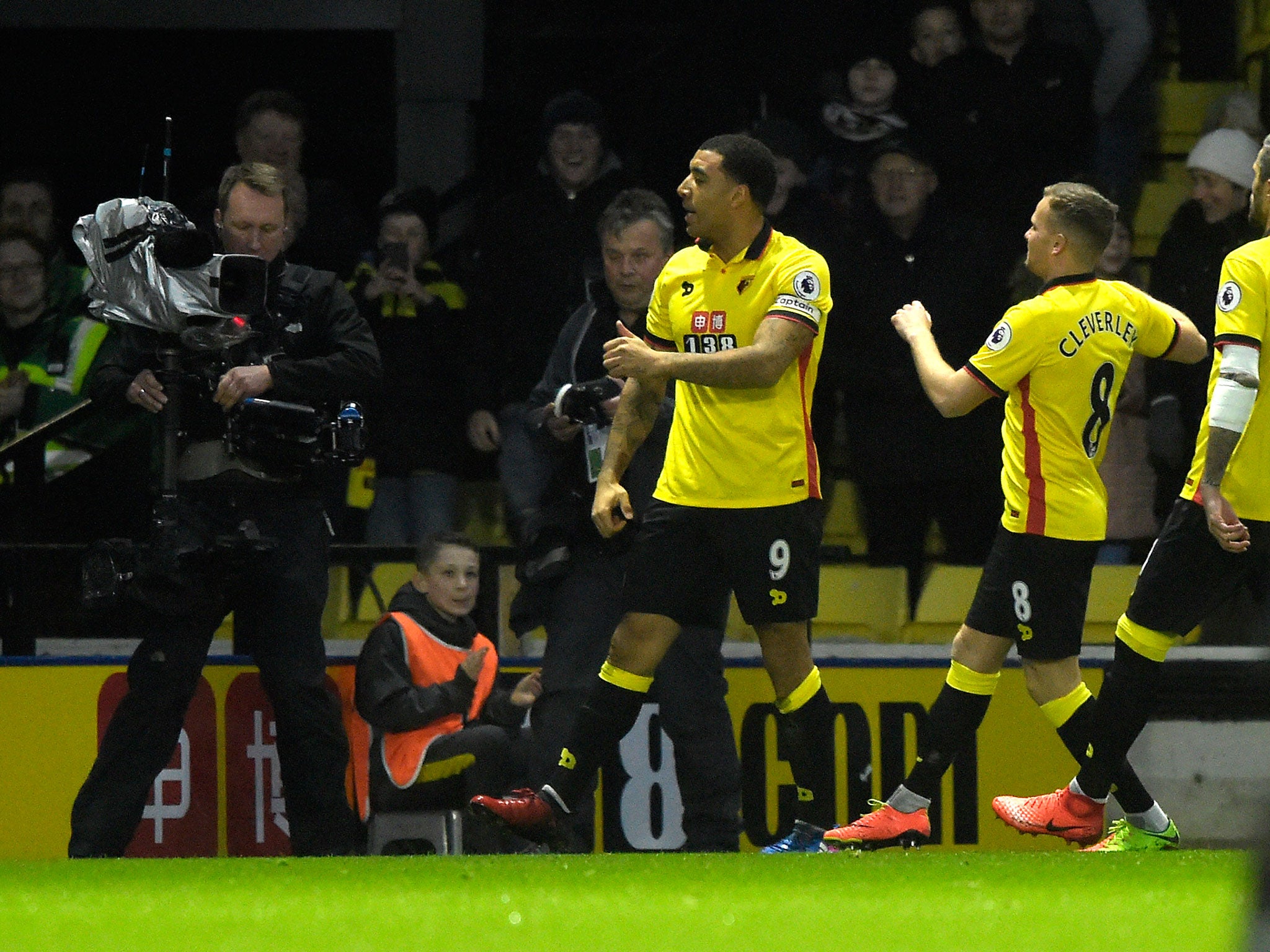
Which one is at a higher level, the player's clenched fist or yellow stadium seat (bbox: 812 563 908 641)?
the player's clenched fist

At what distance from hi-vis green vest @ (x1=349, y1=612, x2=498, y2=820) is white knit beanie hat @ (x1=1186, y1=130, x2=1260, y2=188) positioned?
3.70 m

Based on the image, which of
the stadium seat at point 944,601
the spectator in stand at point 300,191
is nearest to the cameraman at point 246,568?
the spectator in stand at point 300,191

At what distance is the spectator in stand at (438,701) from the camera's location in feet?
23.7

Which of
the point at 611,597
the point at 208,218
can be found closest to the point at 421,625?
the point at 611,597

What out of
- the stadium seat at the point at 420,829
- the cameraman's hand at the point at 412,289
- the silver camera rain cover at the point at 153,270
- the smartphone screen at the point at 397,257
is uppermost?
the smartphone screen at the point at 397,257

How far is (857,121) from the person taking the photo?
9203 millimetres

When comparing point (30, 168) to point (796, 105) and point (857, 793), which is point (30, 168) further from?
point (857, 793)

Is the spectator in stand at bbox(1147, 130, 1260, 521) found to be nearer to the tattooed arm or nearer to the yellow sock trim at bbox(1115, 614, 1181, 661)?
the yellow sock trim at bbox(1115, 614, 1181, 661)

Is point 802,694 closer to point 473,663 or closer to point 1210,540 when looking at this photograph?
point 1210,540

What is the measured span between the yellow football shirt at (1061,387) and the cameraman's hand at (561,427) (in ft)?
5.03

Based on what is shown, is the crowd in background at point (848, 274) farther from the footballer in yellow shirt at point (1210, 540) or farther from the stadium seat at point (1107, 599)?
the footballer in yellow shirt at point (1210, 540)

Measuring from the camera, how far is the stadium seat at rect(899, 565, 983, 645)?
8.66 m

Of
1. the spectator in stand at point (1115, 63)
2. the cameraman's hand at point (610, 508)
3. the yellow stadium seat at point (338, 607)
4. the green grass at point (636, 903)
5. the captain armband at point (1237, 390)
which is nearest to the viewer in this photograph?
the green grass at point (636, 903)

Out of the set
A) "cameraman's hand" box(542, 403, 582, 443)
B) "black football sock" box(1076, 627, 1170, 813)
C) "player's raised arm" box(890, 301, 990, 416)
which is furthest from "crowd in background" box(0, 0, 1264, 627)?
"black football sock" box(1076, 627, 1170, 813)
